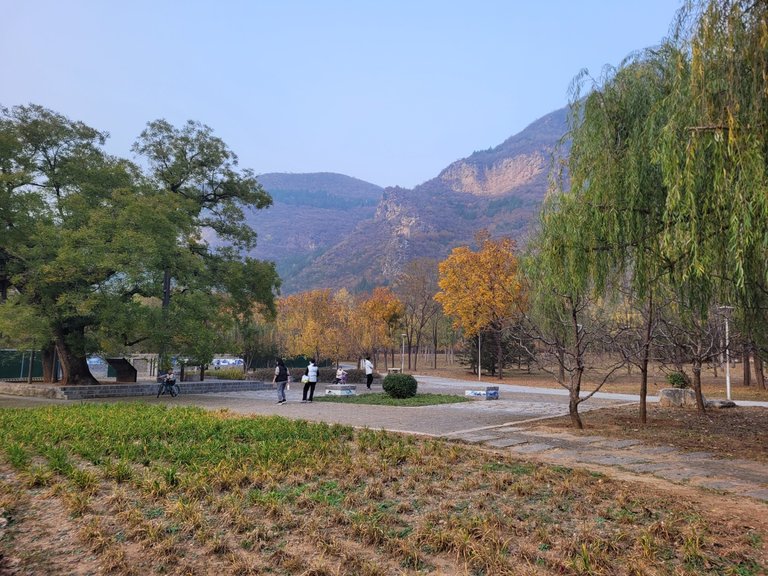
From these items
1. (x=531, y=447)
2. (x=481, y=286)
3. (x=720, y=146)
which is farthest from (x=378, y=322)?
(x=720, y=146)

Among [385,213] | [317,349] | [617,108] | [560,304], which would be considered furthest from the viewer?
[385,213]

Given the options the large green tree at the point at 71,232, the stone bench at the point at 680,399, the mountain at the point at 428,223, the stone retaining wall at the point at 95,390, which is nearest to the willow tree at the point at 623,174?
the stone bench at the point at 680,399

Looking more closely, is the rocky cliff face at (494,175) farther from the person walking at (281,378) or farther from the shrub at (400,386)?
the person walking at (281,378)

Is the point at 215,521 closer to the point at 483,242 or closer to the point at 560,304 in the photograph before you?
the point at 560,304

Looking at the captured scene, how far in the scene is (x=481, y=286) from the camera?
32.9m

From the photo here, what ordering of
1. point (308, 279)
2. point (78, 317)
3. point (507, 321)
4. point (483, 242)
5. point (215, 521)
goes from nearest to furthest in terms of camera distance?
point (215, 521) → point (78, 317) → point (507, 321) → point (483, 242) → point (308, 279)

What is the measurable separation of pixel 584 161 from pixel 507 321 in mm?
24586

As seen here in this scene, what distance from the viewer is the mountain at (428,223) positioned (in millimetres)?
102562

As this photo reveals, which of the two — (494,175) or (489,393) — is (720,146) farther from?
(494,175)

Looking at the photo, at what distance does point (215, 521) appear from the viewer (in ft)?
14.9

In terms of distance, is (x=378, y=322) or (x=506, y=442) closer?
(x=506, y=442)

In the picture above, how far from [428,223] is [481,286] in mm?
88491

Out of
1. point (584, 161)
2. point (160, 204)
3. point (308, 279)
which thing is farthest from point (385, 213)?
point (584, 161)

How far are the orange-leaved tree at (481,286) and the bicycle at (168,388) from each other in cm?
1871
